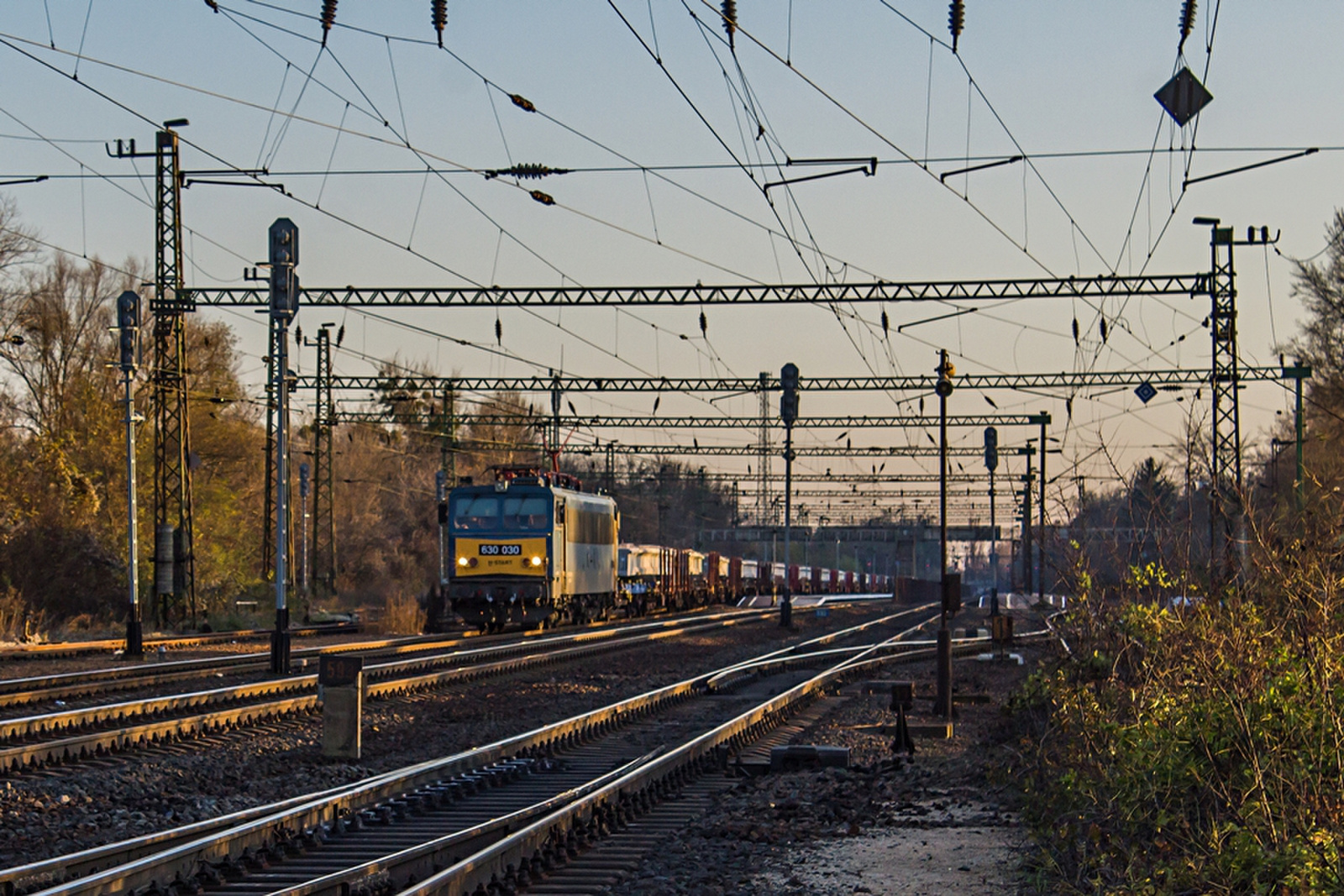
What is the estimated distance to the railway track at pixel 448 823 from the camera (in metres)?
9.09

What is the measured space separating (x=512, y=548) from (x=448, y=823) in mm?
24700

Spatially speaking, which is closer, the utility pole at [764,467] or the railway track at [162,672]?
the railway track at [162,672]

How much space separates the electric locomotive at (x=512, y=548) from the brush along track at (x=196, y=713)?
7.67 m

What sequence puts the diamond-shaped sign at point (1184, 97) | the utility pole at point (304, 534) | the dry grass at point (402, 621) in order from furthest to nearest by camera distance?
the utility pole at point (304, 534)
the dry grass at point (402, 621)
the diamond-shaped sign at point (1184, 97)

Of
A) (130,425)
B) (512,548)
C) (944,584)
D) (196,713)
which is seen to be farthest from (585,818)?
(512,548)

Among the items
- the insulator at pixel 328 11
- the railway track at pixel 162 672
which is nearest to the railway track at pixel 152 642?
the railway track at pixel 162 672

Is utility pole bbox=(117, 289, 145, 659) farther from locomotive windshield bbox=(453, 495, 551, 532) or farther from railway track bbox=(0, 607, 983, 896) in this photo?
railway track bbox=(0, 607, 983, 896)

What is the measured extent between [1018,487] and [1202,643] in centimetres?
7840

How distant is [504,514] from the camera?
3666cm

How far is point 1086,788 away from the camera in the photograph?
9.29 meters

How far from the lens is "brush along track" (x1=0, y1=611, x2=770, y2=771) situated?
14.4 metres

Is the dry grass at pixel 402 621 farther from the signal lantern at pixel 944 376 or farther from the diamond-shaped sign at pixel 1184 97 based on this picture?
the diamond-shaped sign at pixel 1184 97

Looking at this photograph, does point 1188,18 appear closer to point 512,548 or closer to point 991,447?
point 512,548

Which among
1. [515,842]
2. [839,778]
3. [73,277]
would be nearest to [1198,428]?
[839,778]
